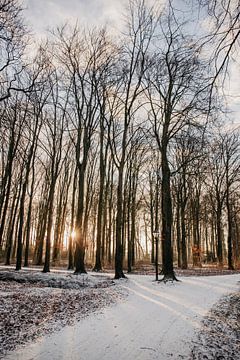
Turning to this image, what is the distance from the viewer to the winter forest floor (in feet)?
15.9

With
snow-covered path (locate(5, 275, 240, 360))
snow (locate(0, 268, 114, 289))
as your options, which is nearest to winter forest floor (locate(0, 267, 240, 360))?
snow-covered path (locate(5, 275, 240, 360))

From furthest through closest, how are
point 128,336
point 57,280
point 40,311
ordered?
point 57,280, point 40,311, point 128,336

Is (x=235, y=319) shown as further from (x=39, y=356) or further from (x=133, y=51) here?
(x=133, y=51)

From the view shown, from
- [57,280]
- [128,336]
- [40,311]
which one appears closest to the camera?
[128,336]

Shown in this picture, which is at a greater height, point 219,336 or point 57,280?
point 57,280

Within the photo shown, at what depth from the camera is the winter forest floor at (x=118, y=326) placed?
4.83 metres

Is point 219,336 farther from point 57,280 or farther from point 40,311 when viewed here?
point 57,280

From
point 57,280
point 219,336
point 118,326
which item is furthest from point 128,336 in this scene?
point 57,280

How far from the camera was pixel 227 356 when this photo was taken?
4.84 metres

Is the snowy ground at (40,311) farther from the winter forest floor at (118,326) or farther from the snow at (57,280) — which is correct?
the snow at (57,280)

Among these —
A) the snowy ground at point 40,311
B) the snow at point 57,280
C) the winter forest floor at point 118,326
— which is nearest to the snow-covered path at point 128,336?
the winter forest floor at point 118,326

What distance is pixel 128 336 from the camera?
568cm

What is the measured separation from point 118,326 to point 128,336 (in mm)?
744

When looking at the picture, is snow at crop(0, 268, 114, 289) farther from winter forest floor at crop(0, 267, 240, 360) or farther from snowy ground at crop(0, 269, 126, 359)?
winter forest floor at crop(0, 267, 240, 360)
